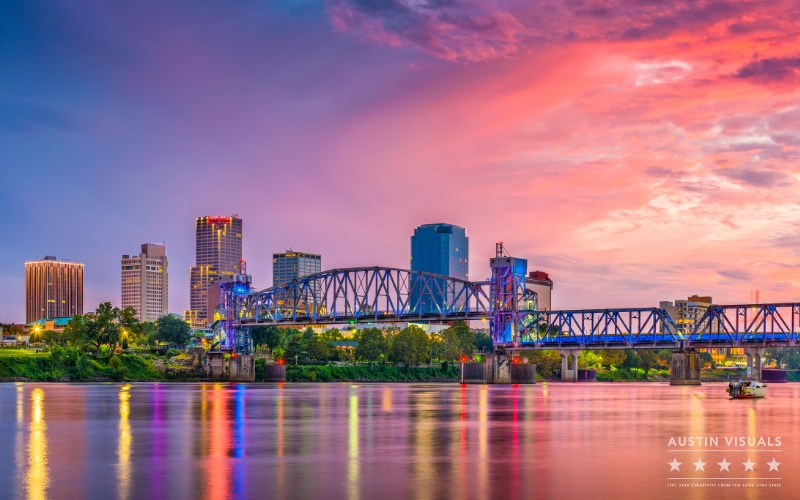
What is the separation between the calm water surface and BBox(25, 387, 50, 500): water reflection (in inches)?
2.6

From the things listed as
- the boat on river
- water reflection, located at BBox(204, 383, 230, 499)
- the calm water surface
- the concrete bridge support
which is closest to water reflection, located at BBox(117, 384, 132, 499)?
the calm water surface

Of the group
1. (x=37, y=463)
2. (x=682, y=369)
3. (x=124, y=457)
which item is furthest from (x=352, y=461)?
(x=682, y=369)

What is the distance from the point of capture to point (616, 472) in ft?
116

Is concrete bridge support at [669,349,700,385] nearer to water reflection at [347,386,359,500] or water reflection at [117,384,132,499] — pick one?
water reflection at [347,386,359,500]

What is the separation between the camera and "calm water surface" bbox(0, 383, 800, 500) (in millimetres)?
31125

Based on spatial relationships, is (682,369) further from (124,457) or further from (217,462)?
(217,462)

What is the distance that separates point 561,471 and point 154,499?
15.2 meters

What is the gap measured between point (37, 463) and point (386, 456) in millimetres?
14404

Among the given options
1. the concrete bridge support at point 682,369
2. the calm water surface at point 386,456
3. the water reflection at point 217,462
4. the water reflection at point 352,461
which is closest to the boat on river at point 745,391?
the calm water surface at point 386,456

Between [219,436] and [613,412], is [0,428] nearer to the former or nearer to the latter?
[219,436]

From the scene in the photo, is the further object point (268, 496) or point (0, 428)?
point (0, 428)

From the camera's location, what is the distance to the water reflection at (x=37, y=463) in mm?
31156

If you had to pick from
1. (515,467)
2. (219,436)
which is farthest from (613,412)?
(515,467)

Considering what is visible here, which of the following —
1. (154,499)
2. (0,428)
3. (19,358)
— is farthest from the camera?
(19,358)
